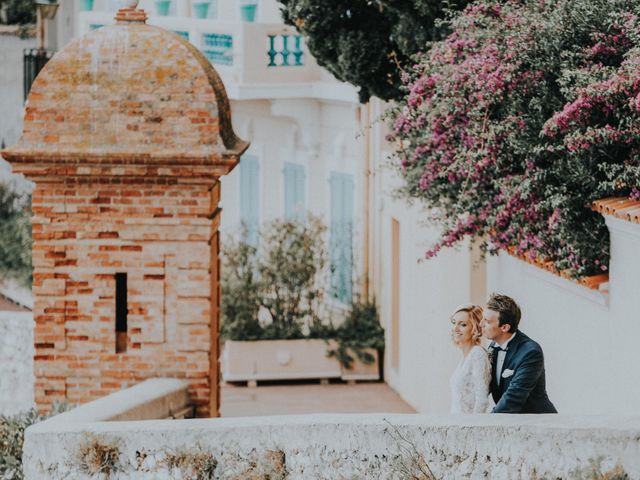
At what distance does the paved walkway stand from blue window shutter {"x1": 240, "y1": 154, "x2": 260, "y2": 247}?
15.1 feet

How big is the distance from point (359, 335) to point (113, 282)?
1002 centimetres

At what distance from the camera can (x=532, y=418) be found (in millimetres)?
7523

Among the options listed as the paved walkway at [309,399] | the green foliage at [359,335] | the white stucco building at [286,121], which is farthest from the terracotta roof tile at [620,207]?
the white stucco building at [286,121]

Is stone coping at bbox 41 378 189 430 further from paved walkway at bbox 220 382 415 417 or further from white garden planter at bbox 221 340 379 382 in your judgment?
white garden planter at bbox 221 340 379 382

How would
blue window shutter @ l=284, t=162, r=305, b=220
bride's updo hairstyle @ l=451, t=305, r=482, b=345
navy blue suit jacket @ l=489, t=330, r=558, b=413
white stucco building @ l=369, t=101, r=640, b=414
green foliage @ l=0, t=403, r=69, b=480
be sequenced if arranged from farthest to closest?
blue window shutter @ l=284, t=162, r=305, b=220
white stucco building @ l=369, t=101, r=640, b=414
green foliage @ l=0, t=403, r=69, b=480
bride's updo hairstyle @ l=451, t=305, r=482, b=345
navy blue suit jacket @ l=489, t=330, r=558, b=413

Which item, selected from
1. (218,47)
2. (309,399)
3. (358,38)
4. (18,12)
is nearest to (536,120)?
(358,38)

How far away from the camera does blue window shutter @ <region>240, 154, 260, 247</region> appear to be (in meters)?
24.7

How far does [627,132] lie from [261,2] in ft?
43.7

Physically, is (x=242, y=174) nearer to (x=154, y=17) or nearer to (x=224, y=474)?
(x=154, y=17)

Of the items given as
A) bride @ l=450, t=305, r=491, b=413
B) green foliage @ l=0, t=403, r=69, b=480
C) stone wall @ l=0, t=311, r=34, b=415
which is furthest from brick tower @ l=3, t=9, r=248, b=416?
bride @ l=450, t=305, r=491, b=413

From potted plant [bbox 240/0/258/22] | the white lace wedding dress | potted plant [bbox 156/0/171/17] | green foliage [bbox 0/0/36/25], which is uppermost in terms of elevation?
green foliage [bbox 0/0/36/25]

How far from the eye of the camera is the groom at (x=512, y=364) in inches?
328

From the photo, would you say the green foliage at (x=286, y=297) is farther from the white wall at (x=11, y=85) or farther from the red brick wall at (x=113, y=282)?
the white wall at (x=11, y=85)

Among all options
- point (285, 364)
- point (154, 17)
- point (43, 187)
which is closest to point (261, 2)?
point (154, 17)
